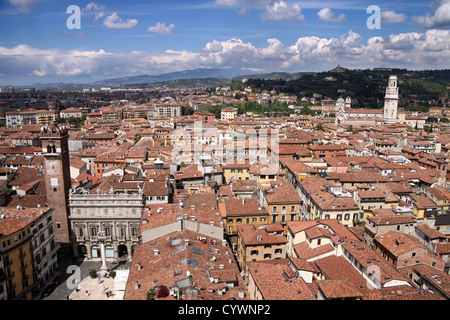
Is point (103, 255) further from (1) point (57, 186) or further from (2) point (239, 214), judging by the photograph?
(2) point (239, 214)

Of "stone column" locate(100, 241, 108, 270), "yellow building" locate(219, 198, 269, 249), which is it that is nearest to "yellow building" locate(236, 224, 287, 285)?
"yellow building" locate(219, 198, 269, 249)

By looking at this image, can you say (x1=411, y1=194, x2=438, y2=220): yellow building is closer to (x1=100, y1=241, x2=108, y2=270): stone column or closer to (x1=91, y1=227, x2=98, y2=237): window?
(x1=100, y1=241, x2=108, y2=270): stone column

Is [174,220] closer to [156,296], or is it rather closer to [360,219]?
[156,296]

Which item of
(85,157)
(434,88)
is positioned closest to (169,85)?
(434,88)

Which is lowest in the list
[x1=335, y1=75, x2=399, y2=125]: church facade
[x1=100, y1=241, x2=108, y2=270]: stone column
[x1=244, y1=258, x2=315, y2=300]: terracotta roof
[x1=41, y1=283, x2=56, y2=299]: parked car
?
[x1=41, y1=283, x2=56, y2=299]: parked car

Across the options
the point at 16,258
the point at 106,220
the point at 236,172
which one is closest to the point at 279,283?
the point at 16,258

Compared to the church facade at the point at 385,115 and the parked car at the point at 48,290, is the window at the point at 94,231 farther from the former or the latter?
the church facade at the point at 385,115
